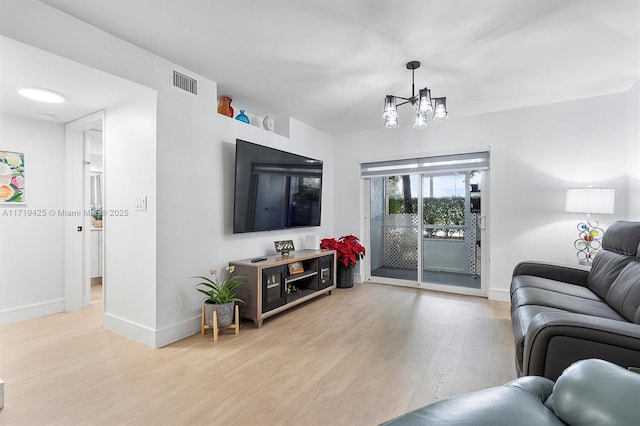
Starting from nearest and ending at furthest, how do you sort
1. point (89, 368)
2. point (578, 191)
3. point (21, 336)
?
point (89, 368) < point (21, 336) < point (578, 191)

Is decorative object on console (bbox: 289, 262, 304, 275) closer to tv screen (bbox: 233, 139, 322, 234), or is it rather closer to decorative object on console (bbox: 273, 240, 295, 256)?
decorative object on console (bbox: 273, 240, 295, 256)

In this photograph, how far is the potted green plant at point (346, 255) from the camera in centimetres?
426

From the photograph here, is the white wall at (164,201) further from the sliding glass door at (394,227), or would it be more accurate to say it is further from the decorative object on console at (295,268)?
the sliding glass door at (394,227)

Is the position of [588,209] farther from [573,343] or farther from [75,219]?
[75,219]

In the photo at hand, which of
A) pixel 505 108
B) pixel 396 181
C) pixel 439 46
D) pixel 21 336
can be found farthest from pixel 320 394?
pixel 505 108

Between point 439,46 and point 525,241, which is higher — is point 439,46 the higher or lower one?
the higher one

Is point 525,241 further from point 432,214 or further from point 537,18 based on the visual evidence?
point 537,18

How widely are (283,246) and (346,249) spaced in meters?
1.01

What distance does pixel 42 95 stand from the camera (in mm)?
2537

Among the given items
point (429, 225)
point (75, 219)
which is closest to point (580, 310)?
point (429, 225)

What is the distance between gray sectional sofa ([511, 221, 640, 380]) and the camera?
1228 mm

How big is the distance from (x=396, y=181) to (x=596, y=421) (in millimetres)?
4011

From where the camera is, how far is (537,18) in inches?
76.7

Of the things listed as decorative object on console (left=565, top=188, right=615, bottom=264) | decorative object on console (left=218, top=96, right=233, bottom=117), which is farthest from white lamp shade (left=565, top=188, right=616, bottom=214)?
→ decorative object on console (left=218, top=96, right=233, bottom=117)
